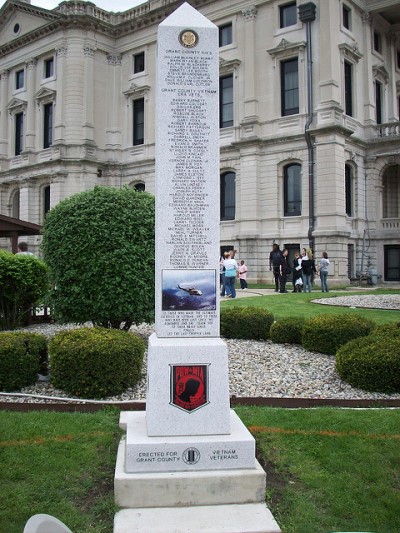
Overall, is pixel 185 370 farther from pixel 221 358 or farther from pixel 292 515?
pixel 292 515

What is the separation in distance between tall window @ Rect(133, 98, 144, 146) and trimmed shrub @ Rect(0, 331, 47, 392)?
111 ft

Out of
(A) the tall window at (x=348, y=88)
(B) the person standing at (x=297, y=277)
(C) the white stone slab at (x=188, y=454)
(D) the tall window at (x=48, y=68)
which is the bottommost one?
(C) the white stone slab at (x=188, y=454)

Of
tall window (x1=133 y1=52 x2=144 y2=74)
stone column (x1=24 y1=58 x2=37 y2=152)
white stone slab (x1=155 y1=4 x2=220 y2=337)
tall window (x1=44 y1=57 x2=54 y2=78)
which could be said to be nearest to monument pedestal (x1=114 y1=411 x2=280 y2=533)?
white stone slab (x1=155 y1=4 x2=220 y2=337)

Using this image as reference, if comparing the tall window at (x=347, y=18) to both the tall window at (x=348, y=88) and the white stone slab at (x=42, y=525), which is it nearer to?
the tall window at (x=348, y=88)

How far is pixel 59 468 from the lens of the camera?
5.10 m

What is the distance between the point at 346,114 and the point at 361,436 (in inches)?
1146

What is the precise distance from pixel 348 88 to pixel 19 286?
86.0 ft

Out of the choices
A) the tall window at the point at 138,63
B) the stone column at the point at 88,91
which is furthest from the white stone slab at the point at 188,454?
the tall window at the point at 138,63

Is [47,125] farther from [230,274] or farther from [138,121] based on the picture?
[230,274]

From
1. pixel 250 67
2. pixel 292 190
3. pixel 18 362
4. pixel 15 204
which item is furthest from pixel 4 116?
pixel 18 362

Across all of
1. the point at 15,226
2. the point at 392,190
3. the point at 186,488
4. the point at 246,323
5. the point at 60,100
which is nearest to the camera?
the point at 186,488

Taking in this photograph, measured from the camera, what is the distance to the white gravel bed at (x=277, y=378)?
25.4 ft

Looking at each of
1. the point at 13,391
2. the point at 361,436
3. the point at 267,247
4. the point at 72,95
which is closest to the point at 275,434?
the point at 361,436

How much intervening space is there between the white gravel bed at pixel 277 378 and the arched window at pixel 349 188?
2263 cm
